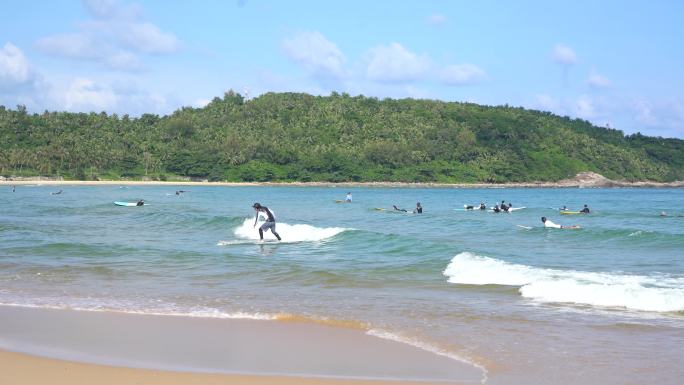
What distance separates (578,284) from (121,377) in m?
9.48

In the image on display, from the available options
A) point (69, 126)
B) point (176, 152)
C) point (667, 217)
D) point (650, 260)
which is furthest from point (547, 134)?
point (650, 260)

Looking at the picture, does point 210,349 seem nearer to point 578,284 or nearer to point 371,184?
point 578,284

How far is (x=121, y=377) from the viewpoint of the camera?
7492 mm

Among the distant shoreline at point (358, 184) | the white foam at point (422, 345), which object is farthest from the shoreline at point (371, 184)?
the white foam at point (422, 345)

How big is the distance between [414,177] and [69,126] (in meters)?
69.4

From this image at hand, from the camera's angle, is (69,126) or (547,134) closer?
(69,126)

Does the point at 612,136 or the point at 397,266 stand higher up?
the point at 612,136

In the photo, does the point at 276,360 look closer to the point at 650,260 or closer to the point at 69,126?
the point at 650,260

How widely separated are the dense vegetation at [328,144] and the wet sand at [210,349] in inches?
4425

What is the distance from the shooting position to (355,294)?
45.4 feet

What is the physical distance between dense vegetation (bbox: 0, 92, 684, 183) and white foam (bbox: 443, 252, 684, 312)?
358 feet

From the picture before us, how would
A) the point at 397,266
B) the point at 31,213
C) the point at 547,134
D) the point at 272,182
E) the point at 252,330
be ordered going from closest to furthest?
the point at 252,330, the point at 397,266, the point at 31,213, the point at 272,182, the point at 547,134

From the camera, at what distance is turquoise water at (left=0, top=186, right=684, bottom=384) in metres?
9.28

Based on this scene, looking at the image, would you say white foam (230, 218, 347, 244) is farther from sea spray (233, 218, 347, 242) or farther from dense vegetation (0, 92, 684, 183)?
dense vegetation (0, 92, 684, 183)
